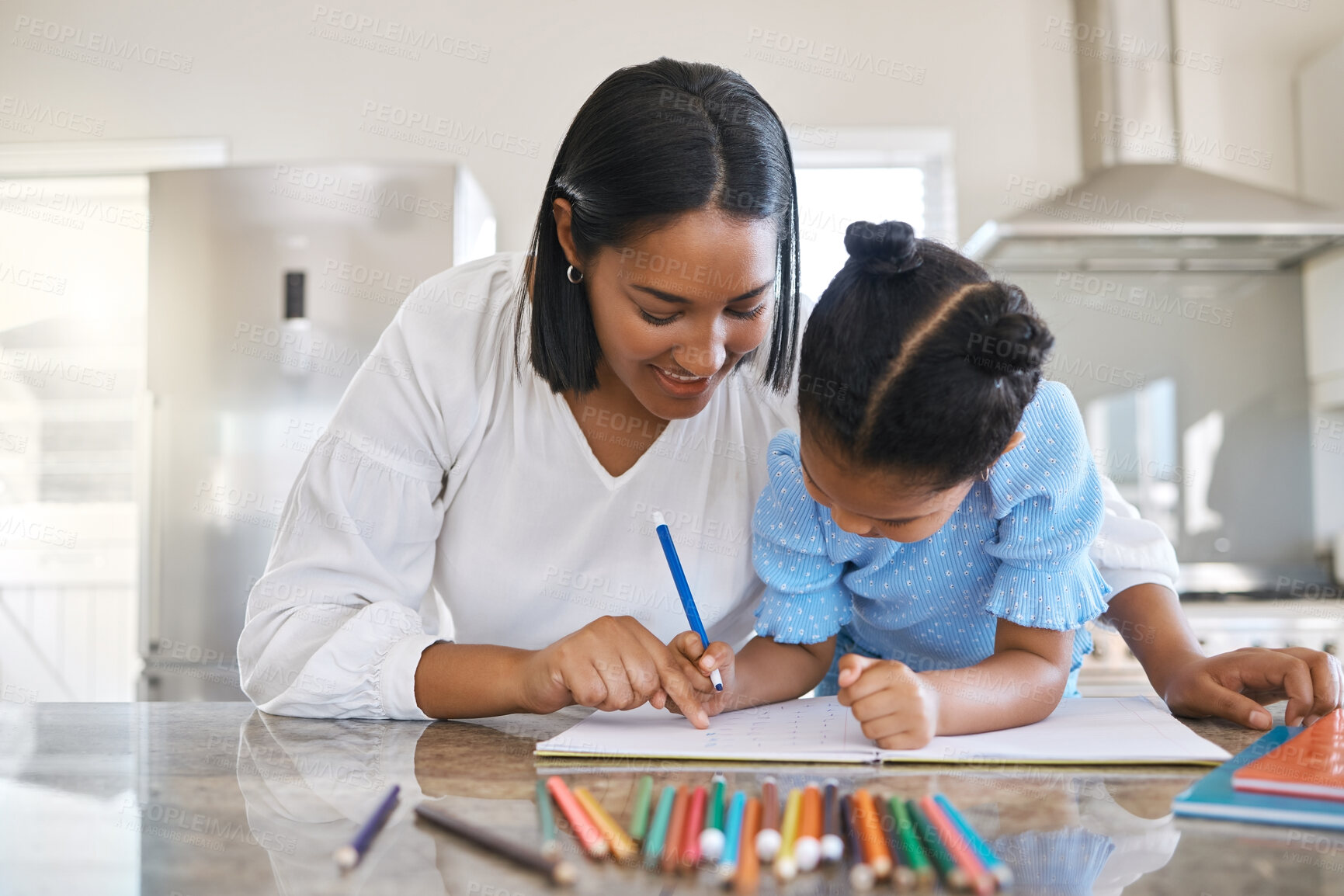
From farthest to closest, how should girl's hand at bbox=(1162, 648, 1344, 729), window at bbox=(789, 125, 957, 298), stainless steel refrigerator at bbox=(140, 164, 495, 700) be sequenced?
1. window at bbox=(789, 125, 957, 298)
2. stainless steel refrigerator at bbox=(140, 164, 495, 700)
3. girl's hand at bbox=(1162, 648, 1344, 729)

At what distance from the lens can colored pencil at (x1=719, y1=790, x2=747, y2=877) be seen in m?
0.46

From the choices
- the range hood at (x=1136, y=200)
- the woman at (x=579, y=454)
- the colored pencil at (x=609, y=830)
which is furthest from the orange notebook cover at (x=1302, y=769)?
the range hood at (x=1136, y=200)

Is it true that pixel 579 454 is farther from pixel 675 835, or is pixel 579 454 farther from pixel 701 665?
pixel 675 835

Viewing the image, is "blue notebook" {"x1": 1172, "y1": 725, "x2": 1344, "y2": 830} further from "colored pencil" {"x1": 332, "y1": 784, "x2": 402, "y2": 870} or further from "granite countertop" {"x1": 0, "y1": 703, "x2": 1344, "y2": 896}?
"colored pencil" {"x1": 332, "y1": 784, "x2": 402, "y2": 870}

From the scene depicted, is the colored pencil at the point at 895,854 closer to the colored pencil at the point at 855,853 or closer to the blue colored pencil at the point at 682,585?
the colored pencil at the point at 855,853

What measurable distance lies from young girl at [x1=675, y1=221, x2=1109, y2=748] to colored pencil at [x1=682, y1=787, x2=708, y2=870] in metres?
0.20

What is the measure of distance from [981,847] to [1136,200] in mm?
2470

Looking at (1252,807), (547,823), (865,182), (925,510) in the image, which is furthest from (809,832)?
(865,182)

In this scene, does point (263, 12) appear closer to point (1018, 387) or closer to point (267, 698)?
point (267, 698)

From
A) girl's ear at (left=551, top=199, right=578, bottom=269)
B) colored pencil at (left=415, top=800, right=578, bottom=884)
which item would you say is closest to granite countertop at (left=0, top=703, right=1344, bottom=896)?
colored pencil at (left=415, top=800, right=578, bottom=884)

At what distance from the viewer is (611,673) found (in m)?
0.80

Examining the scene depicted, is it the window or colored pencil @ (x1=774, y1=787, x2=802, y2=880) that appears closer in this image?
colored pencil @ (x1=774, y1=787, x2=802, y2=880)

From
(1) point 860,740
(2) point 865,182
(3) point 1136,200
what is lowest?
(1) point 860,740

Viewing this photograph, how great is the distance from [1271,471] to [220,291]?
2744 millimetres
